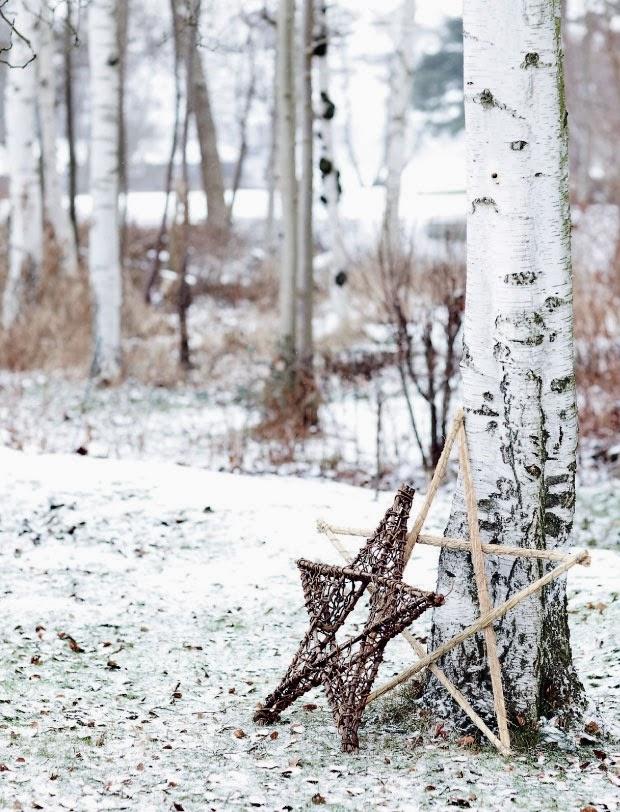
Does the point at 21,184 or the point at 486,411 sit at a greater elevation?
the point at 21,184

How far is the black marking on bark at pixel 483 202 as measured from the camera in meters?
3.29

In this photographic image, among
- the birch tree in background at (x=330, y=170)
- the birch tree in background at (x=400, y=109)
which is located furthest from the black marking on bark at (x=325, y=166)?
the birch tree in background at (x=400, y=109)

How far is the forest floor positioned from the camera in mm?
3104

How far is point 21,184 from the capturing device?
11625mm

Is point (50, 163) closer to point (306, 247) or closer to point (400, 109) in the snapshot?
point (400, 109)

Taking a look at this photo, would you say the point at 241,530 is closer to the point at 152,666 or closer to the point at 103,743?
the point at 152,666

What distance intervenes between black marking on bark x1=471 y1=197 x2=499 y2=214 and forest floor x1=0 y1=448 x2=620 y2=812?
1.66m

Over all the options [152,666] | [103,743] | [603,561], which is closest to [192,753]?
[103,743]

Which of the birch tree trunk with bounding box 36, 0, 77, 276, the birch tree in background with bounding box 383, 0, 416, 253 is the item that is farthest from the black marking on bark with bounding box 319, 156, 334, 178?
the birch tree trunk with bounding box 36, 0, 77, 276

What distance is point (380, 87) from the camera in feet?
131

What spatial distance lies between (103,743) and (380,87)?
128 feet

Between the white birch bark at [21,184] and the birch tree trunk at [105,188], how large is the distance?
1310 mm

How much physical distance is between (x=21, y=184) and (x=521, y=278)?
30.7 ft

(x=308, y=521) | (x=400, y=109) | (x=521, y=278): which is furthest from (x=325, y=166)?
(x=521, y=278)
